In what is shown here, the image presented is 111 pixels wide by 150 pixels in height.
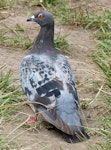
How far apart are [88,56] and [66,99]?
7.10 ft

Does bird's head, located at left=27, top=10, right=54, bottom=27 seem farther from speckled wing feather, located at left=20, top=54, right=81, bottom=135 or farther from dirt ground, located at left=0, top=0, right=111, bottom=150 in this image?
dirt ground, located at left=0, top=0, right=111, bottom=150

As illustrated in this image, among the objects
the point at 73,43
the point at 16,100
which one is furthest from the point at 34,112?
the point at 73,43

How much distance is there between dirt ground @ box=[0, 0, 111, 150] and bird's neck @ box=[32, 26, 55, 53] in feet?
1.80

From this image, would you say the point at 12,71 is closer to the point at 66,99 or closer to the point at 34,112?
the point at 34,112

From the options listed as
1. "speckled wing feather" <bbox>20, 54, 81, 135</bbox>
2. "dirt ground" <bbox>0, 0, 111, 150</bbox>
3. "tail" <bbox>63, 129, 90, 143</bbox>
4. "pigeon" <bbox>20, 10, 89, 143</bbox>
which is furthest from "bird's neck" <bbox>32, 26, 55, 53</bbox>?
"tail" <bbox>63, 129, 90, 143</bbox>

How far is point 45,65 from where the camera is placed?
665 cm

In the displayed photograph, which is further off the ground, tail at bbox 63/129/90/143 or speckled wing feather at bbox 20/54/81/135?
speckled wing feather at bbox 20/54/81/135

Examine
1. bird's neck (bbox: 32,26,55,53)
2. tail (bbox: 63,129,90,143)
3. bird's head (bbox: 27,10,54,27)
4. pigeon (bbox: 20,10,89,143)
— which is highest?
bird's head (bbox: 27,10,54,27)

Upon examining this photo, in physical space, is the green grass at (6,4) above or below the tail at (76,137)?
above

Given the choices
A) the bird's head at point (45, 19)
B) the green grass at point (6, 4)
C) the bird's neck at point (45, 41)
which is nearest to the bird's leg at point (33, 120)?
the bird's neck at point (45, 41)

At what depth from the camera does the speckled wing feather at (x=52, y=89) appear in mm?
6206

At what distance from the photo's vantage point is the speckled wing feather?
6.21 metres

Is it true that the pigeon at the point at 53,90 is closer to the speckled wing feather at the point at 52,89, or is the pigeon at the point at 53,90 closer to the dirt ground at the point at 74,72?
the speckled wing feather at the point at 52,89

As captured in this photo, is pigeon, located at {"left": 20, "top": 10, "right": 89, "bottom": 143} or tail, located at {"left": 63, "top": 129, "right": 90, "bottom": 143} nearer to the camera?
tail, located at {"left": 63, "top": 129, "right": 90, "bottom": 143}
